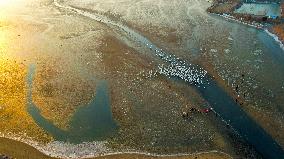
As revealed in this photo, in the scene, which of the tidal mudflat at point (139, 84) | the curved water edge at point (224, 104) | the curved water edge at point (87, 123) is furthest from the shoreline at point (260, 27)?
the curved water edge at point (87, 123)

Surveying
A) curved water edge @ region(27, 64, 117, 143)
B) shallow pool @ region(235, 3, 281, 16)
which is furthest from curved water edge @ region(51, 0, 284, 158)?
shallow pool @ region(235, 3, 281, 16)

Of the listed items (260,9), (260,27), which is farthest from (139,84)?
(260,9)

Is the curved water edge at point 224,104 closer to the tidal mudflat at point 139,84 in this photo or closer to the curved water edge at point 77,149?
the tidal mudflat at point 139,84

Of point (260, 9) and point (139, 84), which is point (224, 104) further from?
point (260, 9)

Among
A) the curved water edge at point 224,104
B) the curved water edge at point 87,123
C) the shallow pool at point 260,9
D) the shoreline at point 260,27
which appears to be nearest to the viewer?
the curved water edge at point 224,104

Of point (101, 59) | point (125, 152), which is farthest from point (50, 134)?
point (101, 59)

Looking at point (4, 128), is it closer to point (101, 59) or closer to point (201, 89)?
point (101, 59)
